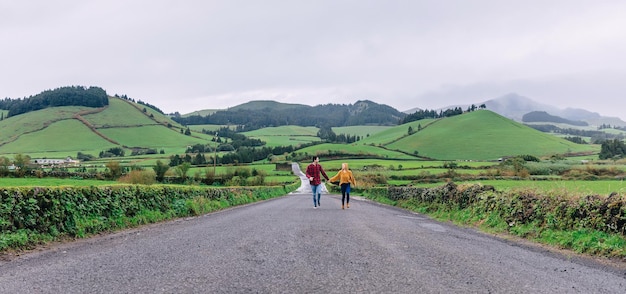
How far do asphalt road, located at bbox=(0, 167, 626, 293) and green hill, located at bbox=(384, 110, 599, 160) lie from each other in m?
141

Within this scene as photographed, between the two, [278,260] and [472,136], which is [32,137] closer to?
[472,136]

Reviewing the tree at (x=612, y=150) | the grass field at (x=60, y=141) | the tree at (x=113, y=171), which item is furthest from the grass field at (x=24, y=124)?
the tree at (x=612, y=150)

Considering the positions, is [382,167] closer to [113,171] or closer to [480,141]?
[480,141]

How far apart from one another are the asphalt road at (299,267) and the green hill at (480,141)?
14128 centimetres

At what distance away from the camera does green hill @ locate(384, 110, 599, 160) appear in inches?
5786

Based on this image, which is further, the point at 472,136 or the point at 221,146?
the point at 221,146

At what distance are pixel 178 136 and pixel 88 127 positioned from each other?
37073 mm

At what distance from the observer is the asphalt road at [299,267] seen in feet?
19.1

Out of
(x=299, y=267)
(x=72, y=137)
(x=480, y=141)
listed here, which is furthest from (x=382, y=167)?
(x=72, y=137)

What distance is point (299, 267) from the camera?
270 inches

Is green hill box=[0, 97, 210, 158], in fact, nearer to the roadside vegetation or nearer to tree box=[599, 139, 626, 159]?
the roadside vegetation

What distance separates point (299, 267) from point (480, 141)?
167197mm

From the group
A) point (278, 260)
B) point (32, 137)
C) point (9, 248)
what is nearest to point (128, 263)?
point (278, 260)

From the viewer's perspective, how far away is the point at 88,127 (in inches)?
7431
